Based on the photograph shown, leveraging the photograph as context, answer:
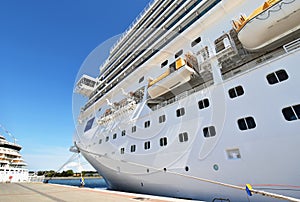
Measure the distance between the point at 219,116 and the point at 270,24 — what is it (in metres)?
3.76

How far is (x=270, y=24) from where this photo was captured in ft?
17.9

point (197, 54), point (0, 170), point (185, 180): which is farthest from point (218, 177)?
point (0, 170)

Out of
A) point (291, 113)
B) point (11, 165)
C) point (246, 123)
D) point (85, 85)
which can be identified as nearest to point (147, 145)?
point (246, 123)

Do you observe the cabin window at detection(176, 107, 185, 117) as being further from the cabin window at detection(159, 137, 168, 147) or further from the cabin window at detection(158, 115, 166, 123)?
the cabin window at detection(159, 137, 168, 147)

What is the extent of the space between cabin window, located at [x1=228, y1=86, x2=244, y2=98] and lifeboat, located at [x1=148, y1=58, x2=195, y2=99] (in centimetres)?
245

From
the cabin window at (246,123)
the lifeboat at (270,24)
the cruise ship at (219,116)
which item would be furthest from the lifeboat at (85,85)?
the cabin window at (246,123)

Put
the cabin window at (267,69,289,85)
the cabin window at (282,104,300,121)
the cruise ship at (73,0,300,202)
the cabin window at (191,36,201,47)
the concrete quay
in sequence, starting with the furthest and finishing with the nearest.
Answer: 1. the cabin window at (191,36,201,47)
2. the concrete quay
3. the cabin window at (267,69,289,85)
4. the cruise ship at (73,0,300,202)
5. the cabin window at (282,104,300,121)

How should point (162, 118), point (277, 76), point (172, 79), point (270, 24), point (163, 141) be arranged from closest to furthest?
point (277, 76)
point (270, 24)
point (163, 141)
point (162, 118)
point (172, 79)

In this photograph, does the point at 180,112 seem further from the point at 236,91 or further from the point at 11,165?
the point at 11,165

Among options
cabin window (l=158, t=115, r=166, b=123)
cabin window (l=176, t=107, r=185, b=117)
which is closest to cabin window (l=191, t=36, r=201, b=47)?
cabin window (l=176, t=107, r=185, b=117)

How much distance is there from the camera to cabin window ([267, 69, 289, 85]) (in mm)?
4844

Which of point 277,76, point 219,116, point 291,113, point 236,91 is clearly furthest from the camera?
point 219,116

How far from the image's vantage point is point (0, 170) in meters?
24.2

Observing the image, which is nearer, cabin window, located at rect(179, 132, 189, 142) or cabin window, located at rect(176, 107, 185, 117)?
cabin window, located at rect(179, 132, 189, 142)
